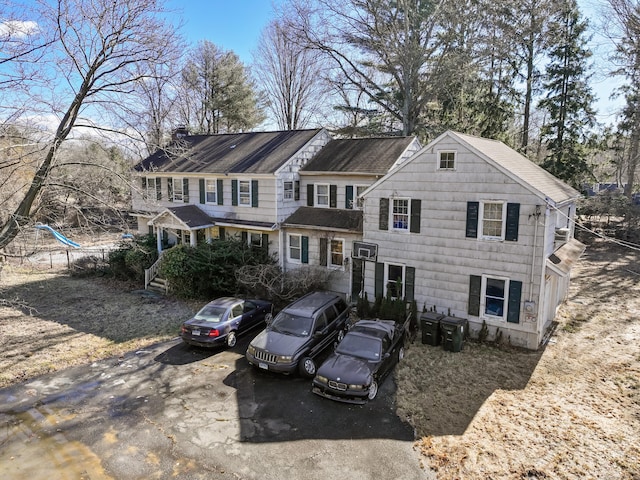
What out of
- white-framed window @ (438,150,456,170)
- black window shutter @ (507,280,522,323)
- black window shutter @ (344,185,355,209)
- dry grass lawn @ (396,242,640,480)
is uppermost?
white-framed window @ (438,150,456,170)

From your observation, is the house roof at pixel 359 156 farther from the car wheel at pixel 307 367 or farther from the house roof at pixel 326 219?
the car wheel at pixel 307 367

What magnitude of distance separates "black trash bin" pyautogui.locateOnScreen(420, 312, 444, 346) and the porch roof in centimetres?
414

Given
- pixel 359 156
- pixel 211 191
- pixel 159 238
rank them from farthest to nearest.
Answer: pixel 211 191 → pixel 159 238 → pixel 359 156

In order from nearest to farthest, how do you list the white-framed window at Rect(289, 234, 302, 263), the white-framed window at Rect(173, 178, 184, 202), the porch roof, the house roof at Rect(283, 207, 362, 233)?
the porch roof, the house roof at Rect(283, 207, 362, 233), the white-framed window at Rect(289, 234, 302, 263), the white-framed window at Rect(173, 178, 184, 202)

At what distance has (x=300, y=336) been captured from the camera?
41.9ft

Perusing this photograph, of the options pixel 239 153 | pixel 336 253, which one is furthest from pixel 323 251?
pixel 239 153

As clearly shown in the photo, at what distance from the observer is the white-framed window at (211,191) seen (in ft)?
77.1

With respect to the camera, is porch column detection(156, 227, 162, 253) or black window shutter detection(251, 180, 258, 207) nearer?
black window shutter detection(251, 180, 258, 207)

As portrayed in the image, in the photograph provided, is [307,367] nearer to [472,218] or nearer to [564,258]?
[472,218]

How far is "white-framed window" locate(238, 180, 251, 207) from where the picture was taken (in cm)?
2184

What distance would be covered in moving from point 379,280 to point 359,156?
735cm

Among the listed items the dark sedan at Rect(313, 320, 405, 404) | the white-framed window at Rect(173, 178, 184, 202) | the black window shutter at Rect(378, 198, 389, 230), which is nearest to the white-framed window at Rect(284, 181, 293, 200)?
the black window shutter at Rect(378, 198, 389, 230)

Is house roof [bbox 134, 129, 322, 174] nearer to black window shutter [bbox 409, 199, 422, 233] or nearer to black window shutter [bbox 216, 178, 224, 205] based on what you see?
black window shutter [bbox 216, 178, 224, 205]

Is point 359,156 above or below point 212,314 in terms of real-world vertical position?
above
